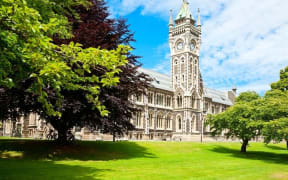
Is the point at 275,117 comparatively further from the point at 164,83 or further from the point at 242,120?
the point at 164,83

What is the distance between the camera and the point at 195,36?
6994 centimetres

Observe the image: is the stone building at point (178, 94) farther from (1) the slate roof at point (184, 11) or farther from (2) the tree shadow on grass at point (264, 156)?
(2) the tree shadow on grass at point (264, 156)

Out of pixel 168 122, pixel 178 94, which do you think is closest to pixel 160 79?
pixel 178 94

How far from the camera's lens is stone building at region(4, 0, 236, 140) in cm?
5978

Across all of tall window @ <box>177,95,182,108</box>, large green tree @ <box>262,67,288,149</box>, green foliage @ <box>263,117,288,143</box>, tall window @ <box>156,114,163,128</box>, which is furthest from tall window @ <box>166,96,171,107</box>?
green foliage @ <box>263,117,288,143</box>

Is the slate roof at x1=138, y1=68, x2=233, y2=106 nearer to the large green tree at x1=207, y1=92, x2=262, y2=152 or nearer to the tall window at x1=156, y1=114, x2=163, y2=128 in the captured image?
the tall window at x1=156, y1=114, x2=163, y2=128

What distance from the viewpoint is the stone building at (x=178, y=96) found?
5978 cm

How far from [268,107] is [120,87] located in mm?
16390

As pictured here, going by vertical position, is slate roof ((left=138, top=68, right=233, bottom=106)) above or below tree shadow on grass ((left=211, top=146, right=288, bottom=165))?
above

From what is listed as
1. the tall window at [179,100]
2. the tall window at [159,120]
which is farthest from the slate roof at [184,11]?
the tall window at [159,120]

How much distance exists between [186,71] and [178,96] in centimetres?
641

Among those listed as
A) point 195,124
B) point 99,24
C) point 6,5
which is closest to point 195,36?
point 195,124

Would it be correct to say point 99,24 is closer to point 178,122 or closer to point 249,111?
point 249,111

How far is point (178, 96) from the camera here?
66.6m
